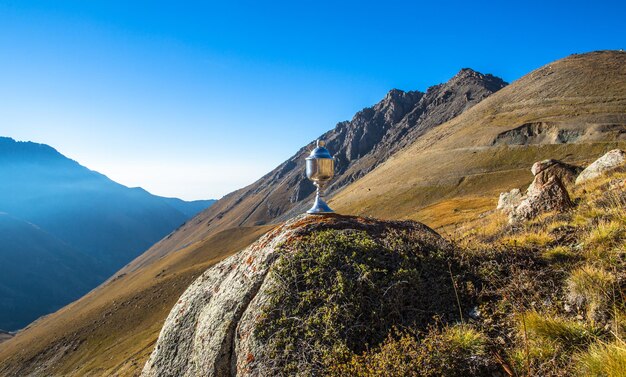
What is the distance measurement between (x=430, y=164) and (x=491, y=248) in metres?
95.5

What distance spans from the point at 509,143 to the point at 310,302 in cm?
9474

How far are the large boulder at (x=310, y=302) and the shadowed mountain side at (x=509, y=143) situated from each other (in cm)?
5165

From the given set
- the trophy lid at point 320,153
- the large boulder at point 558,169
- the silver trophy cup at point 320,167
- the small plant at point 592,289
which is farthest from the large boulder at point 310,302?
the large boulder at point 558,169

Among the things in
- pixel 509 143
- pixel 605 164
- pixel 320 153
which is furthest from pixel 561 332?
pixel 509 143

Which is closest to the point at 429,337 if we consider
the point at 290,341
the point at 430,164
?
the point at 290,341

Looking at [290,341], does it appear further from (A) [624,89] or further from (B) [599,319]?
(A) [624,89]

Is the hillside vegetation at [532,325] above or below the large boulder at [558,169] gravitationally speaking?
below

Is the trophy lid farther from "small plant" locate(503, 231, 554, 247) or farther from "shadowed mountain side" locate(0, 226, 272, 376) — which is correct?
"shadowed mountain side" locate(0, 226, 272, 376)

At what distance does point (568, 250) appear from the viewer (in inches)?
249

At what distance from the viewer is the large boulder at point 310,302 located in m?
5.23

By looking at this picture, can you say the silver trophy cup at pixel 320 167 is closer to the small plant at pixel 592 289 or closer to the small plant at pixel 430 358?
the small plant at pixel 430 358

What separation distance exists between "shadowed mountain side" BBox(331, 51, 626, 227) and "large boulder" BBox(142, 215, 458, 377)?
51645 mm

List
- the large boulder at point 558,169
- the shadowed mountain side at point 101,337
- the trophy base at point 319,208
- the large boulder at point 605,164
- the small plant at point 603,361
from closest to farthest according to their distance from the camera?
the small plant at point 603,361
the trophy base at point 319,208
the large boulder at point 605,164
the large boulder at point 558,169
the shadowed mountain side at point 101,337

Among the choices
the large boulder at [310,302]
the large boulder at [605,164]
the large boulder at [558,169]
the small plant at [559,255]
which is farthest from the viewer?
the large boulder at [558,169]
